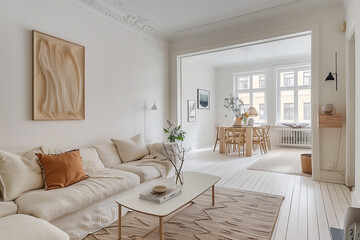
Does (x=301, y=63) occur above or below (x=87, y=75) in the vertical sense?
above

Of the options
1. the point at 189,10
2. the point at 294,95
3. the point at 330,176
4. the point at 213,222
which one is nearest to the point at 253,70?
the point at 294,95

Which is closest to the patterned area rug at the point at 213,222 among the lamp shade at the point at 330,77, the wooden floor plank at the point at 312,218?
the wooden floor plank at the point at 312,218

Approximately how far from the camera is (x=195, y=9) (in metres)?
3.86

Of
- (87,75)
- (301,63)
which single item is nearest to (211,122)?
(301,63)

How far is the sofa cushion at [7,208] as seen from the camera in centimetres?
179

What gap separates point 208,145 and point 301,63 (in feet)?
14.0

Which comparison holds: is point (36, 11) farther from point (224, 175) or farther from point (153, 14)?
point (224, 175)

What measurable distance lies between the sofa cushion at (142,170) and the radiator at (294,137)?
5.70 metres

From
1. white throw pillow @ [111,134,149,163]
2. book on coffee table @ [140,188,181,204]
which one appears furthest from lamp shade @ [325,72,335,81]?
white throw pillow @ [111,134,149,163]

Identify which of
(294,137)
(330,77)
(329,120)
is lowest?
(294,137)

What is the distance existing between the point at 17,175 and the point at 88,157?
89 cm

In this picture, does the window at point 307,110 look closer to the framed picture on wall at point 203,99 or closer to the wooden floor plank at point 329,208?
the framed picture on wall at point 203,99

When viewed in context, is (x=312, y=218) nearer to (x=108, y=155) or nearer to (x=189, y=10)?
(x=108, y=155)

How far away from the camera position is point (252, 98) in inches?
318
